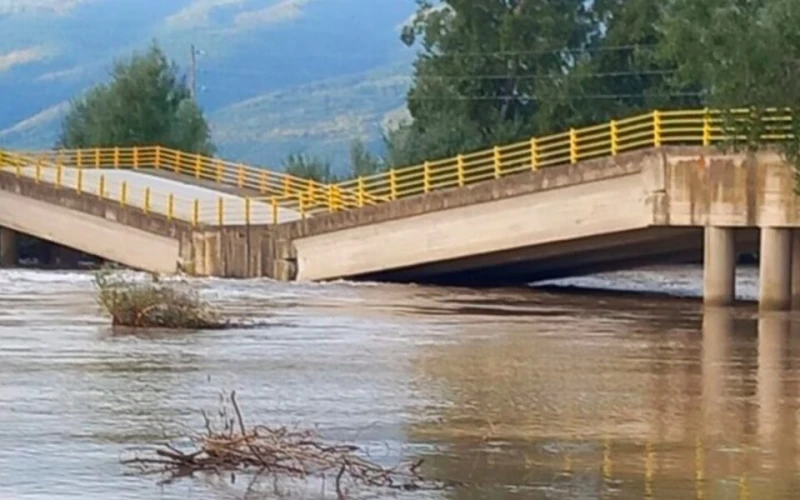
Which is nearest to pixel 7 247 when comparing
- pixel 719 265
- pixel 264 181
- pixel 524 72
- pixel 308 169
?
pixel 264 181

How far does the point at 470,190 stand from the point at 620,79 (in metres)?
23.9

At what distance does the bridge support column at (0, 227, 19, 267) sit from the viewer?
50375 mm

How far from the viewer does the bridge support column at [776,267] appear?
36469 mm

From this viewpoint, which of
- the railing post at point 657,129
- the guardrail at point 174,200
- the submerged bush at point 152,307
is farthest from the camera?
the guardrail at point 174,200

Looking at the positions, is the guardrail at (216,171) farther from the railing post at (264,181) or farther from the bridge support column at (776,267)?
the bridge support column at (776,267)

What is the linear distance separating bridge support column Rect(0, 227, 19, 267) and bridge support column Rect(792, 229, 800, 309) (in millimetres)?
20874

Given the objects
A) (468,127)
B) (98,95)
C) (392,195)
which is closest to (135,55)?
(98,95)

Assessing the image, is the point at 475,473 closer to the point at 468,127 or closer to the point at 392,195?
the point at 392,195

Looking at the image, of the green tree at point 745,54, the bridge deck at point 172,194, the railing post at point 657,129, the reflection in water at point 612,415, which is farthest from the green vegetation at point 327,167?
the reflection in water at point 612,415

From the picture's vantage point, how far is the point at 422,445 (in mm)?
17438

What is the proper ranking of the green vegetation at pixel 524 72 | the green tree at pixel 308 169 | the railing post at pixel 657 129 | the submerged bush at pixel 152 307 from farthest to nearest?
the green tree at pixel 308 169 → the green vegetation at pixel 524 72 → the railing post at pixel 657 129 → the submerged bush at pixel 152 307

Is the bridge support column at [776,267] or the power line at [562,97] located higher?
the power line at [562,97]

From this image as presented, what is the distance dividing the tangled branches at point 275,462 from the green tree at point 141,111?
2045 inches

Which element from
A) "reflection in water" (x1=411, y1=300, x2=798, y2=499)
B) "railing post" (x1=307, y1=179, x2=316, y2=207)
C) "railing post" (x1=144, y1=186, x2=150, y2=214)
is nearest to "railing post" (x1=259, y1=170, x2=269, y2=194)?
"railing post" (x1=307, y1=179, x2=316, y2=207)
